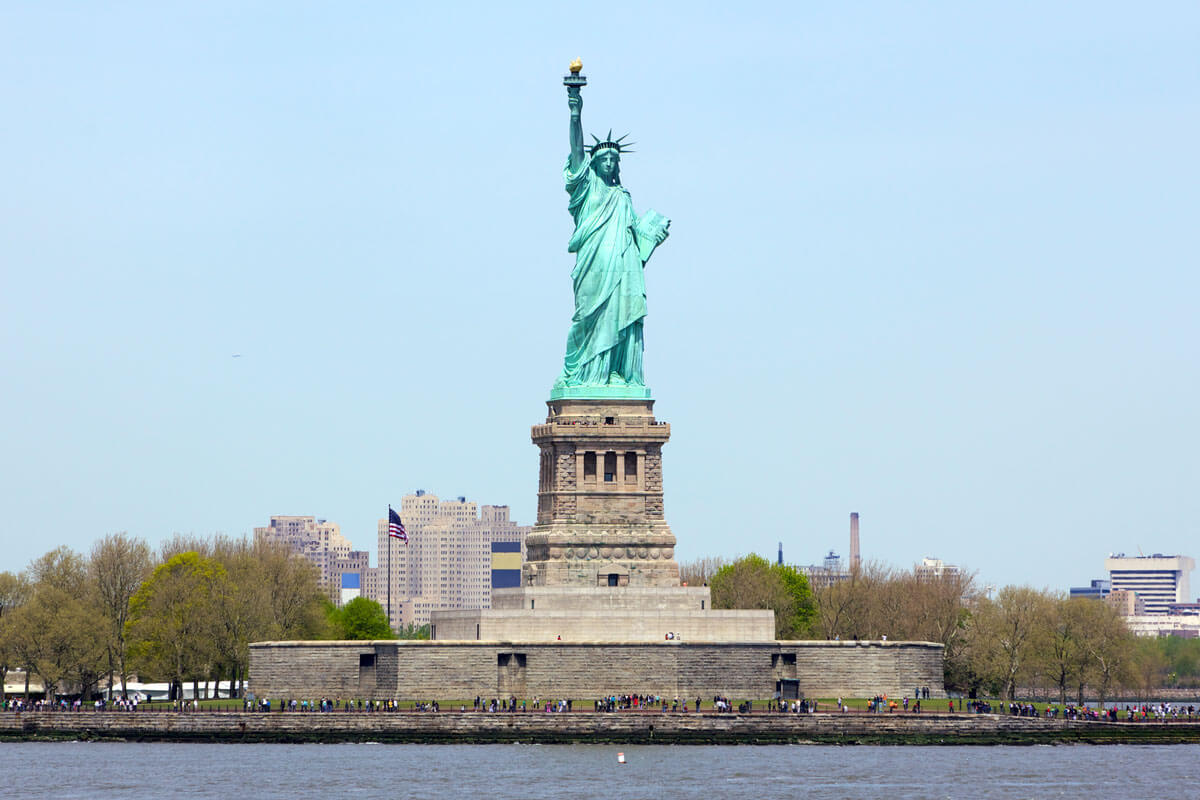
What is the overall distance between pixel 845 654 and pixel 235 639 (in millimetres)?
28113

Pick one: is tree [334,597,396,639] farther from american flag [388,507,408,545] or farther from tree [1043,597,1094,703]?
tree [1043,597,1094,703]

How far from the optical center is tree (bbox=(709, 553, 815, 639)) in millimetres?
107750

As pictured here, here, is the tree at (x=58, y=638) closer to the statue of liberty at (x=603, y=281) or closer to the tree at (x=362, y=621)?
the tree at (x=362, y=621)

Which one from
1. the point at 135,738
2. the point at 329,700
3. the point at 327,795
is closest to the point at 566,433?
the point at 329,700

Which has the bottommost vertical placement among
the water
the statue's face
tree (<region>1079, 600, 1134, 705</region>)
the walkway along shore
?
the water

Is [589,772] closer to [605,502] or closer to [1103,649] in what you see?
[605,502]

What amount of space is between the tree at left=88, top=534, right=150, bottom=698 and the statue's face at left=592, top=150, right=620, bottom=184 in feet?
96.4


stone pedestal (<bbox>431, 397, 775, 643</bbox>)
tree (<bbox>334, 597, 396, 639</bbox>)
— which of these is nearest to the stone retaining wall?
stone pedestal (<bbox>431, 397, 775, 643</bbox>)

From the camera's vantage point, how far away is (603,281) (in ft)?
312

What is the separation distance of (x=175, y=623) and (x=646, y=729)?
2617 centimetres

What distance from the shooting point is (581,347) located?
95688 millimetres

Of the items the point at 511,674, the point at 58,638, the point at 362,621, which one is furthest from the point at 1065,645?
the point at 58,638

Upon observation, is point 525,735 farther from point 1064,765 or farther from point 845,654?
point 1064,765

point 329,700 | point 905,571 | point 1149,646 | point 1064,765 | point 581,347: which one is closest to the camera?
point 1064,765
